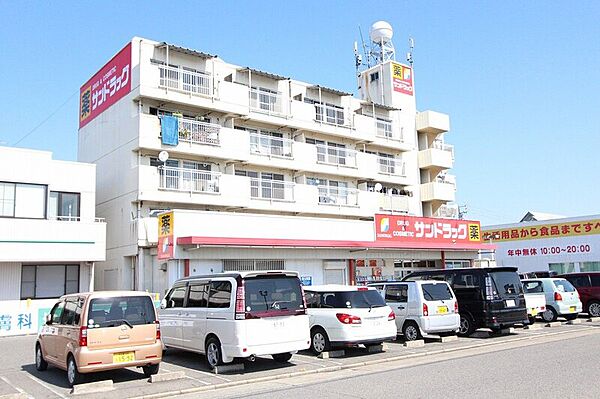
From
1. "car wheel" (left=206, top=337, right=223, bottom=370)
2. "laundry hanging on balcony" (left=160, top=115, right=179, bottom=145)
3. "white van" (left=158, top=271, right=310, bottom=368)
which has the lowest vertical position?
"car wheel" (left=206, top=337, right=223, bottom=370)

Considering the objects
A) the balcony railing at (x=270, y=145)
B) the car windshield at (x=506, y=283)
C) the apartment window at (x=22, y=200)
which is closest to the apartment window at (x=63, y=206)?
the apartment window at (x=22, y=200)

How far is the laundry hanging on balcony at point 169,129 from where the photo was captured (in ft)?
85.6

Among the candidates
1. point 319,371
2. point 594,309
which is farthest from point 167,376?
point 594,309

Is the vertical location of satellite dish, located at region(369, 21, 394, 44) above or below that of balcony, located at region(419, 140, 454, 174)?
above

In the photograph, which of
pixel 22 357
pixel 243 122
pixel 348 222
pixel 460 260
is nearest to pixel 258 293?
pixel 22 357

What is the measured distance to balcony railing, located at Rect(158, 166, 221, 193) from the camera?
26.0 m

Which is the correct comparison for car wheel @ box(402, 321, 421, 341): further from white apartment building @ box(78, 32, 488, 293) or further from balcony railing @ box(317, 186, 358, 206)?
balcony railing @ box(317, 186, 358, 206)

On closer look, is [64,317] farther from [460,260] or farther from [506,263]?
[506,263]

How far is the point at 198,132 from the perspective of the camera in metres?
27.4

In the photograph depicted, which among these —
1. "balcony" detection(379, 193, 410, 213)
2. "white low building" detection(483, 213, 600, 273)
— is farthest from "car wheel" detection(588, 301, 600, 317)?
"white low building" detection(483, 213, 600, 273)

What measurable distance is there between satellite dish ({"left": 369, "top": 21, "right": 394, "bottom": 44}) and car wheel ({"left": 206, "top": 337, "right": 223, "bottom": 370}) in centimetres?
3425

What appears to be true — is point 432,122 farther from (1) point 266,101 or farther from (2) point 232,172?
(2) point 232,172

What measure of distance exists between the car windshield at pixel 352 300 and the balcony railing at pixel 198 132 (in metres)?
15.2

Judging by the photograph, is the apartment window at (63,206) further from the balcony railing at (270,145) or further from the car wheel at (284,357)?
the car wheel at (284,357)
